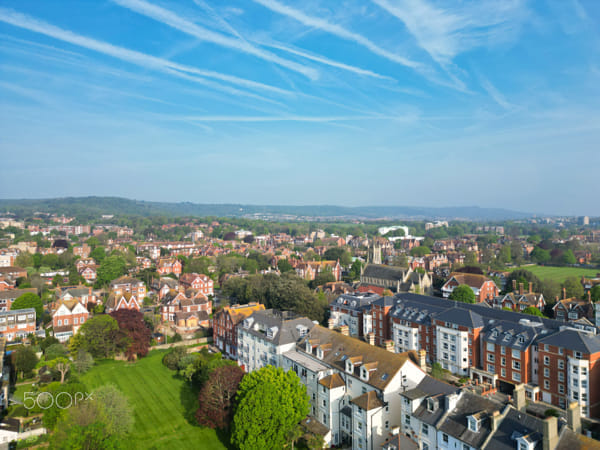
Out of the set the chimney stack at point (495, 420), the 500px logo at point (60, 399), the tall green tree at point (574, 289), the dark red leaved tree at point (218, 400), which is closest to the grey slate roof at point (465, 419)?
the chimney stack at point (495, 420)

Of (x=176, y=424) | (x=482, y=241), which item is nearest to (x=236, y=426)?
(x=176, y=424)

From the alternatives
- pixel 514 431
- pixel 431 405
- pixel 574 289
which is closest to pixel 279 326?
pixel 431 405

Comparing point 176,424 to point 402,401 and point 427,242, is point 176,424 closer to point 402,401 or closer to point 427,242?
point 402,401

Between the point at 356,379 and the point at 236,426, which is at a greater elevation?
the point at 356,379

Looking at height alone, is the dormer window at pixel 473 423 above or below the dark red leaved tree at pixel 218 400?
above

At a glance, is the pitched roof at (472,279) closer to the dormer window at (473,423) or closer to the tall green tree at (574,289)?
the tall green tree at (574,289)

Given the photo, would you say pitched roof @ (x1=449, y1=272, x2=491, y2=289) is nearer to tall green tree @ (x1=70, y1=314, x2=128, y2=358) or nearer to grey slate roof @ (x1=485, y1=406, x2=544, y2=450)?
grey slate roof @ (x1=485, y1=406, x2=544, y2=450)

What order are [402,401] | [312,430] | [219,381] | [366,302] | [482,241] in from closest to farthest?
1. [402,401]
2. [312,430]
3. [219,381]
4. [366,302]
5. [482,241]
